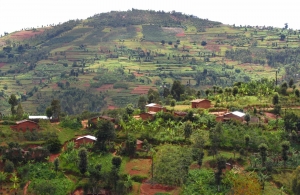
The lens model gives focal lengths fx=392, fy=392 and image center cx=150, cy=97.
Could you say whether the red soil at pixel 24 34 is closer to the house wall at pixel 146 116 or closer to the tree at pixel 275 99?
the house wall at pixel 146 116

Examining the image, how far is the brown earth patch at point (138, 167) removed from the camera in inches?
1501

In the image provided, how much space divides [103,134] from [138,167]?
555cm

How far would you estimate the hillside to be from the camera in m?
97.5

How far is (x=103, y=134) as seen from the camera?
1640 inches

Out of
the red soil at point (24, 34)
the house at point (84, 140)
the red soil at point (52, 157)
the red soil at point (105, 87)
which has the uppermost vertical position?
the red soil at point (24, 34)

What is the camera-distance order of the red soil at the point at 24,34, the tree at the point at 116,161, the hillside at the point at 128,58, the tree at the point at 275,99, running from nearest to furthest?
the tree at the point at 116,161
the tree at the point at 275,99
the hillside at the point at 128,58
the red soil at the point at 24,34

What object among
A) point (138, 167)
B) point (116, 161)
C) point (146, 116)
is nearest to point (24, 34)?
point (146, 116)

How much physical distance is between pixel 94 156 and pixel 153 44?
100021 millimetres

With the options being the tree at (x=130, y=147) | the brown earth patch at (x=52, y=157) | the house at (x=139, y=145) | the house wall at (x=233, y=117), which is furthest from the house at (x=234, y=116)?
the brown earth patch at (x=52, y=157)

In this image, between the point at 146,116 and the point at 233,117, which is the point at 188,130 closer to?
the point at 233,117

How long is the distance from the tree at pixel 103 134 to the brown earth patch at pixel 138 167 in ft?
12.2

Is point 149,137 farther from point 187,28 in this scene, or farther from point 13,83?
point 187,28

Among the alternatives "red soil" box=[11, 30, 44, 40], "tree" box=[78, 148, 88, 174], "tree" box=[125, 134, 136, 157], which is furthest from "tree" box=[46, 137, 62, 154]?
"red soil" box=[11, 30, 44, 40]

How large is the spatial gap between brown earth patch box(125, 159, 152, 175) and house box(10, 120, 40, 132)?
534 inches
